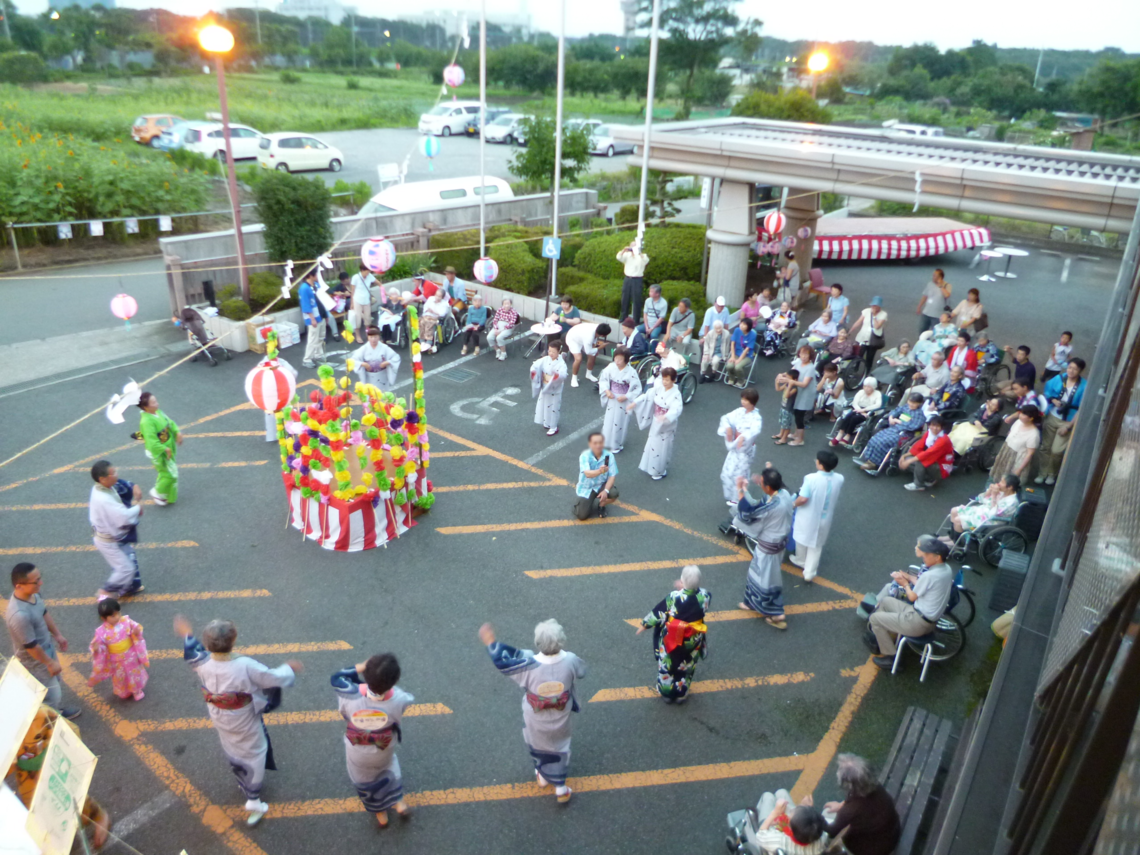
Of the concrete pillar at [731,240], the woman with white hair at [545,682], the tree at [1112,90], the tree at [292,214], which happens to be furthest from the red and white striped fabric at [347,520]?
the tree at [1112,90]

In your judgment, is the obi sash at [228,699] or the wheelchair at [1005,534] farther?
the wheelchair at [1005,534]

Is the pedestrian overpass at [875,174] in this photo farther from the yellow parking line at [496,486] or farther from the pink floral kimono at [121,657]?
the pink floral kimono at [121,657]

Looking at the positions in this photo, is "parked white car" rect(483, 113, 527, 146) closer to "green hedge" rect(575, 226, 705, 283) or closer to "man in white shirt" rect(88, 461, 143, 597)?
"green hedge" rect(575, 226, 705, 283)

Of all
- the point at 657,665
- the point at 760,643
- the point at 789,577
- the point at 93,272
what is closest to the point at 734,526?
the point at 789,577

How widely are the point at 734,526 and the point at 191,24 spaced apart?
5140cm

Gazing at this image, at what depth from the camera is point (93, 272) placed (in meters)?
18.0

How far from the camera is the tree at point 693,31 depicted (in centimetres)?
3972

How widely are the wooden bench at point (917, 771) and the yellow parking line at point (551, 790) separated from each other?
824 mm

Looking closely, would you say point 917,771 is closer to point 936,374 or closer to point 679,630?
point 679,630

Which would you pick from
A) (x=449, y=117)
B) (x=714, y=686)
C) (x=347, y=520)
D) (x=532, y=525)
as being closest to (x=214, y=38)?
(x=347, y=520)

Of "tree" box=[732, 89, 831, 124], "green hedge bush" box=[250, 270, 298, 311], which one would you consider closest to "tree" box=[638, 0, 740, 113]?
"tree" box=[732, 89, 831, 124]

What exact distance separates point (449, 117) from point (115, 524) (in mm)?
34443

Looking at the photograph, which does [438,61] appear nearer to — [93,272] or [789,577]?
[93,272]

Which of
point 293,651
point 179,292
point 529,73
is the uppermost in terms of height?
point 529,73
